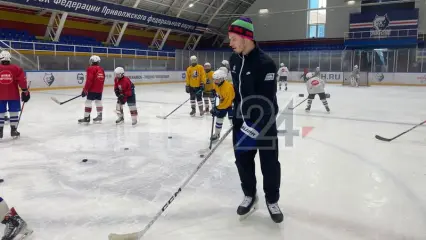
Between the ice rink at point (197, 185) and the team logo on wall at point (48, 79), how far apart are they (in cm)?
764

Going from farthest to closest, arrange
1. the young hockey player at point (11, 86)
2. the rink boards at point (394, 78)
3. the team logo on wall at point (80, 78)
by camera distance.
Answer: the rink boards at point (394, 78), the team logo on wall at point (80, 78), the young hockey player at point (11, 86)

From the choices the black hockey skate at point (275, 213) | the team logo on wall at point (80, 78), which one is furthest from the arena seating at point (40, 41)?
the black hockey skate at point (275, 213)

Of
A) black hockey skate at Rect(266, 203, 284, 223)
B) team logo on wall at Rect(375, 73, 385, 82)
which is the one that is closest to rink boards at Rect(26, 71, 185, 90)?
black hockey skate at Rect(266, 203, 284, 223)

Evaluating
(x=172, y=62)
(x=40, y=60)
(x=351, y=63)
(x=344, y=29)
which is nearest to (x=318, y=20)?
(x=344, y=29)

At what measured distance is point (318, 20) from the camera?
2359 cm

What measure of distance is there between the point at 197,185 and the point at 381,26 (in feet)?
68.6

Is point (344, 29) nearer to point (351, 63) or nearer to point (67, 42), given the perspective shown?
point (351, 63)

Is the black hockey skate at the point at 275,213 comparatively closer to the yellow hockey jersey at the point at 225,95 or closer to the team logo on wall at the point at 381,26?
the yellow hockey jersey at the point at 225,95

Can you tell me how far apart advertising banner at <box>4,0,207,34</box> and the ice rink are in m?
10.1

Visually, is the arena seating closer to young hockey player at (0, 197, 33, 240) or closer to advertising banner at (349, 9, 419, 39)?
young hockey player at (0, 197, 33, 240)

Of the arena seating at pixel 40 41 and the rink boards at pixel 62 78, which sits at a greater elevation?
the arena seating at pixel 40 41

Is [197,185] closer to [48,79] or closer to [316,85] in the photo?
[316,85]

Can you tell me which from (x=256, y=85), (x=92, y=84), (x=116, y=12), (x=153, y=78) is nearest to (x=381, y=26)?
(x=153, y=78)

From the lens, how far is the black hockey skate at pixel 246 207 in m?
2.22
